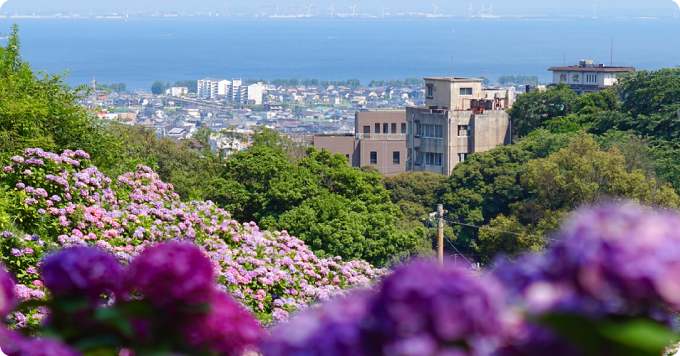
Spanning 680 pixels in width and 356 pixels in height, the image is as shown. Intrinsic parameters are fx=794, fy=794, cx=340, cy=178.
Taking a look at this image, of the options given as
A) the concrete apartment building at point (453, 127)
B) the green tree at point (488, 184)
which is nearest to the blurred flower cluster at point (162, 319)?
the green tree at point (488, 184)

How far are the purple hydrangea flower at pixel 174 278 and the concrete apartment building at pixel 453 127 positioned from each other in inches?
1776

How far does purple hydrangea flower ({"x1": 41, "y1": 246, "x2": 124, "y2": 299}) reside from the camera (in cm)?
157

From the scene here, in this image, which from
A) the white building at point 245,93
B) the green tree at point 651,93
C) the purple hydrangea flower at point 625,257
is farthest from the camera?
the white building at point 245,93

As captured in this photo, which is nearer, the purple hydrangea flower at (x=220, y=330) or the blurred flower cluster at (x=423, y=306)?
the blurred flower cluster at (x=423, y=306)

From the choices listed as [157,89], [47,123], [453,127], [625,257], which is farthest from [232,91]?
[625,257]

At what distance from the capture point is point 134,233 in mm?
8367

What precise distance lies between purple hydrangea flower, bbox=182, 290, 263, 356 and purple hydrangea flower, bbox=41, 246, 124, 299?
229 millimetres

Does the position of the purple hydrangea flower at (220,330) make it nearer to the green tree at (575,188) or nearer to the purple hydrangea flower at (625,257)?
the purple hydrangea flower at (625,257)

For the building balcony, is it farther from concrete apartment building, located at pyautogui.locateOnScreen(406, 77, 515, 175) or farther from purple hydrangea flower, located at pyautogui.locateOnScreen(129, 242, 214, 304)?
purple hydrangea flower, located at pyautogui.locateOnScreen(129, 242, 214, 304)

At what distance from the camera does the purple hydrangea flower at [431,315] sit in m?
1.15

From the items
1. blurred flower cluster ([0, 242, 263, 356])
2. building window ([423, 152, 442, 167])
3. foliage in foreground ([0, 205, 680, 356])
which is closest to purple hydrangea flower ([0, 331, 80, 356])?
blurred flower cluster ([0, 242, 263, 356])

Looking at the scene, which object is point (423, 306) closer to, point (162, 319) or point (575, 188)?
point (162, 319)

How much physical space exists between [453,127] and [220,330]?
45600 millimetres

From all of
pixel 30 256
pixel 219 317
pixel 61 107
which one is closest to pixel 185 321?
pixel 219 317
